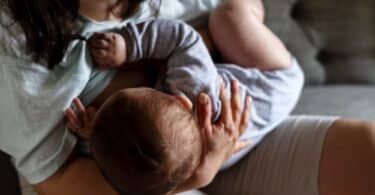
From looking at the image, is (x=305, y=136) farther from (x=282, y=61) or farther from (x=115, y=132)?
(x=115, y=132)

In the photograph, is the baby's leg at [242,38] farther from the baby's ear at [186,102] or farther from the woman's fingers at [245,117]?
the baby's ear at [186,102]

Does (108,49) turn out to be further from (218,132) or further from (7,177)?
(7,177)

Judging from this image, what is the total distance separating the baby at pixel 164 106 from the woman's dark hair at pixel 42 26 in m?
0.05

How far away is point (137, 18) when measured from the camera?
1088 mm

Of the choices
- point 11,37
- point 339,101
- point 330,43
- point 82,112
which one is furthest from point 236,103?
point 330,43

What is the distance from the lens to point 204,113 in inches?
37.5

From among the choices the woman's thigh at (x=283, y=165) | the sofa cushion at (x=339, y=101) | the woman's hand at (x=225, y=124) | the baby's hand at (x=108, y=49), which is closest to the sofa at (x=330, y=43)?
the sofa cushion at (x=339, y=101)

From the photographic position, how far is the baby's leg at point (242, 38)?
42.9 inches

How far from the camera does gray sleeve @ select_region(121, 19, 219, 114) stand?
0.97 meters

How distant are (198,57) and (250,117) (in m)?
0.15

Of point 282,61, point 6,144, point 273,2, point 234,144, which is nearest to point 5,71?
point 6,144

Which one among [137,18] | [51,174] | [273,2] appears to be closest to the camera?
[51,174]

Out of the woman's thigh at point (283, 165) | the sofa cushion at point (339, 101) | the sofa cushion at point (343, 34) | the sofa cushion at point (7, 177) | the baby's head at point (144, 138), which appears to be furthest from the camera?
the sofa cushion at point (343, 34)

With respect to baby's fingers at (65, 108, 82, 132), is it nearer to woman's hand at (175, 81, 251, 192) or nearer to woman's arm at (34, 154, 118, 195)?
woman's arm at (34, 154, 118, 195)
